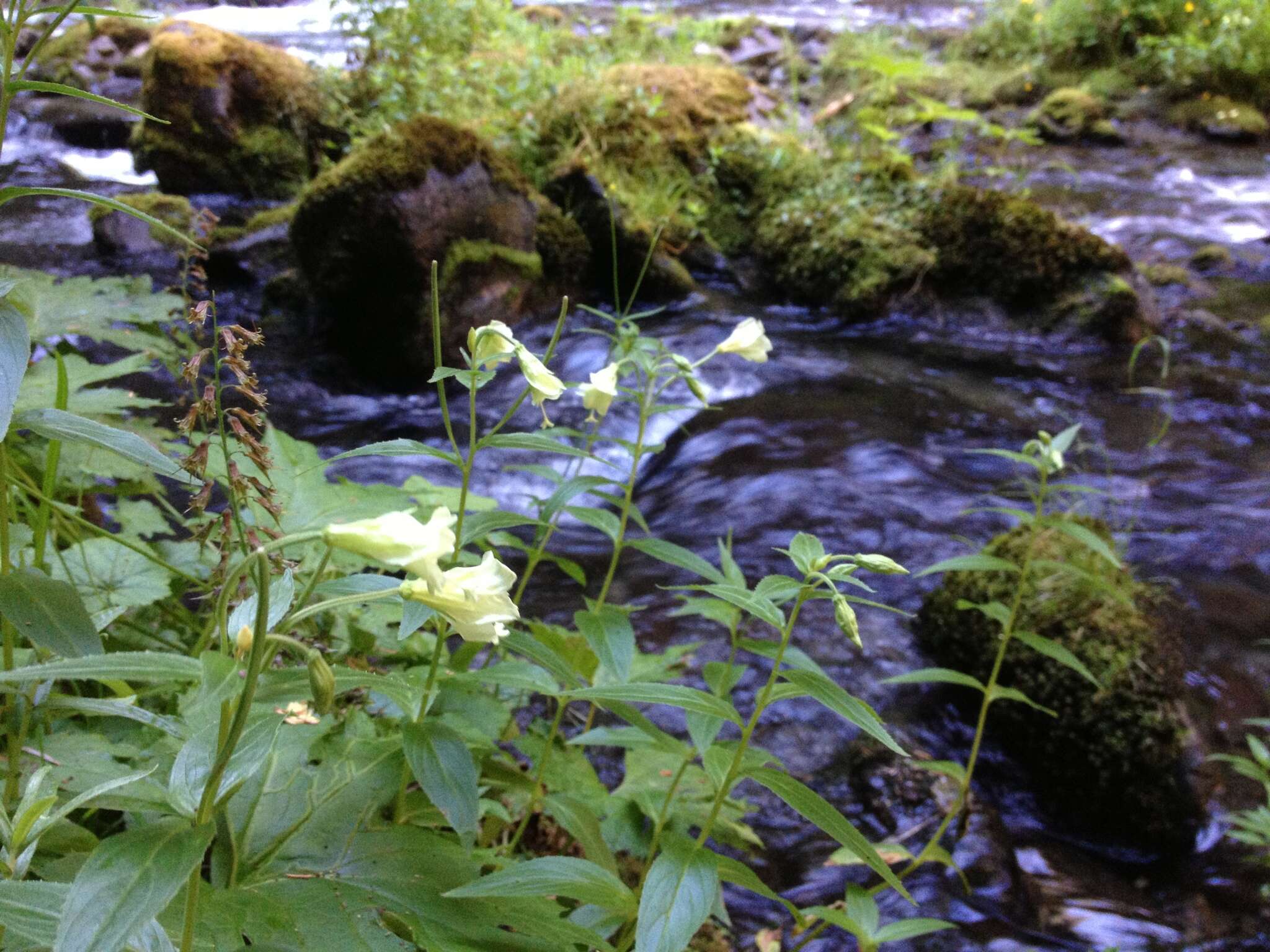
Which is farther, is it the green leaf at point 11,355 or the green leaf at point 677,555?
the green leaf at point 677,555

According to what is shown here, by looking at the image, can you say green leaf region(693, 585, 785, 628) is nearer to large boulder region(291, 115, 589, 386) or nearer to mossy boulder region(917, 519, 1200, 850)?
mossy boulder region(917, 519, 1200, 850)

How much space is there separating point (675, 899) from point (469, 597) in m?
0.52

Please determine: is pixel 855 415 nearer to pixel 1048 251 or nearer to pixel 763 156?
pixel 1048 251

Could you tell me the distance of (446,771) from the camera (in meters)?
1.09

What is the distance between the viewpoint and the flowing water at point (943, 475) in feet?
8.68

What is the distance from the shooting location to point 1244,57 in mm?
10727

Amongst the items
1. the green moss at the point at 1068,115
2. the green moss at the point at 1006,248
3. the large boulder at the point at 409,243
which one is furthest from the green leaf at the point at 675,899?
the green moss at the point at 1068,115

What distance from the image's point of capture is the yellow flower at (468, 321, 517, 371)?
1182 millimetres

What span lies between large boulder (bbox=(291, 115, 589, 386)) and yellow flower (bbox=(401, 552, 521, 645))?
440cm

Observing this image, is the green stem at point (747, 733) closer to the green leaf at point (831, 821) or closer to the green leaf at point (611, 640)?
the green leaf at point (831, 821)

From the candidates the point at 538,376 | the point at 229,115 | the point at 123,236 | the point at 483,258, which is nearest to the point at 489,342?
the point at 538,376

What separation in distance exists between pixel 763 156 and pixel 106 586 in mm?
7135

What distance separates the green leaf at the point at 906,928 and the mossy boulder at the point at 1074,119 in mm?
11175

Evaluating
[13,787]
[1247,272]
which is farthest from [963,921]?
[1247,272]
